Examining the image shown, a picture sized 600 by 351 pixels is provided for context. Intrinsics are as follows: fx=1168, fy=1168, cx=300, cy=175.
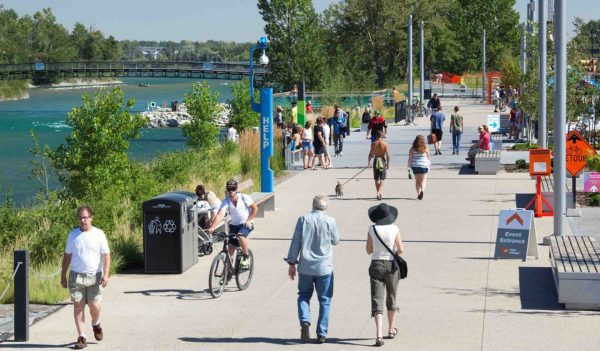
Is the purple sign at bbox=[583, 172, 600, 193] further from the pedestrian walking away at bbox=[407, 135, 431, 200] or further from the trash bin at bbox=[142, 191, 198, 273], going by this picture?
the trash bin at bbox=[142, 191, 198, 273]

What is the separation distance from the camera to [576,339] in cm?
1174

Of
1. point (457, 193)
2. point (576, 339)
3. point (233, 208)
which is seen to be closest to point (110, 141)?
point (457, 193)

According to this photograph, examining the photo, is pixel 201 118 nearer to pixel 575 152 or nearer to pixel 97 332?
pixel 575 152

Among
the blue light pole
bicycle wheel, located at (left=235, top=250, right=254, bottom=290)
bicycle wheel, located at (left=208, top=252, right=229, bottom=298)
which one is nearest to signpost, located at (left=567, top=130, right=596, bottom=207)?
the blue light pole

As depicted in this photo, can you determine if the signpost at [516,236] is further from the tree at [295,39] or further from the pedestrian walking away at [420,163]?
the tree at [295,39]

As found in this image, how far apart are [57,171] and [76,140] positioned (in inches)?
52.6

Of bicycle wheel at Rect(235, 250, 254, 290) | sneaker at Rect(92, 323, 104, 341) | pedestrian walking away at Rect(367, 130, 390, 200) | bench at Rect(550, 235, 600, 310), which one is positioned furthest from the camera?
pedestrian walking away at Rect(367, 130, 390, 200)

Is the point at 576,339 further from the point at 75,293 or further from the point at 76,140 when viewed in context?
the point at 76,140

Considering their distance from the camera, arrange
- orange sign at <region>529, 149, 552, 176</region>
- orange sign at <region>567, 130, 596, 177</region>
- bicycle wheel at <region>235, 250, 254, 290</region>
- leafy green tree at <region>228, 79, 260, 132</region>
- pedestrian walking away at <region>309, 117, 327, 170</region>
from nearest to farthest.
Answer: bicycle wheel at <region>235, 250, 254, 290</region>, orange sign at <region>529, 149, 552, 176</region>, orange sign at <region>567, 130, 596, 177</region>, pedestrian walking away at <region>309, 117, 327, 170</region>, leafy green tree at <region>228, 79, 260, 132</region>

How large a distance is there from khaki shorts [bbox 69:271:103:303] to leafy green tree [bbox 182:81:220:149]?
28.2m

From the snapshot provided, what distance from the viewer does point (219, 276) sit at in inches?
565

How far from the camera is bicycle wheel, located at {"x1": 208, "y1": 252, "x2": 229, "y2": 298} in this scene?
46.6 feet

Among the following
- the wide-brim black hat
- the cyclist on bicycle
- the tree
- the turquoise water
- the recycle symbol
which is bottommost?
the turquoise water

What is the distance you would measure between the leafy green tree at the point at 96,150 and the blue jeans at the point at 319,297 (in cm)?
1273
